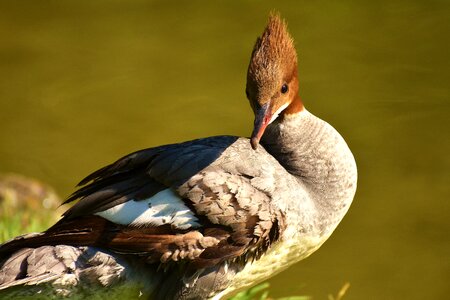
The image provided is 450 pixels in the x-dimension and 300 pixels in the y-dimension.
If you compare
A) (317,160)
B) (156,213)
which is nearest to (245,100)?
(317,160)

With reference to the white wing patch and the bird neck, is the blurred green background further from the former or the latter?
the white wing patch

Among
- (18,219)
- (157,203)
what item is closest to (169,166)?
(157,203)

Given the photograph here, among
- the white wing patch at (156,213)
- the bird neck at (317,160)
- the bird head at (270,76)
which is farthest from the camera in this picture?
the bird neck at (317,160)

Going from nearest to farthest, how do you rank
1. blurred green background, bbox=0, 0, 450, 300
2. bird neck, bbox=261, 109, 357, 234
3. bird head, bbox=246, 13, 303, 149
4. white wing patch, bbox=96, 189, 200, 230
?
white wing patch, bbox=96, 189, 200, 230
bird head, bbox=246, 13, 303, 149
bird neck, bbox=261, 109, 357, 234
blurred green background, bbox=0, 0, 450, 300

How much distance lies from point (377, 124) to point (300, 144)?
13.7 feet

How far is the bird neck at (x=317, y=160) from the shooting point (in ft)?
15.0

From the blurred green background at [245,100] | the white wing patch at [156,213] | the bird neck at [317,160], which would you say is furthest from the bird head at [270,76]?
the blurred green background at [245,100]

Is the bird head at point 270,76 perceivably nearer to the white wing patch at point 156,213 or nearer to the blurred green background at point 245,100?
the white wing patch at point 156,213

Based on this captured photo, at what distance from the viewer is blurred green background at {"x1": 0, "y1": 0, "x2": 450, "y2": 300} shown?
7625 millimetres

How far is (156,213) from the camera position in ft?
13.8

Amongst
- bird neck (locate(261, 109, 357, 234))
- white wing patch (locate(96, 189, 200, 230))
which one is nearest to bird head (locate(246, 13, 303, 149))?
bird neck (locate(261, 109, 357, 234))

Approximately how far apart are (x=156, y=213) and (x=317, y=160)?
930 millimetres

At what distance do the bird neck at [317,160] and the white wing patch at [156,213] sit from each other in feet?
2.19

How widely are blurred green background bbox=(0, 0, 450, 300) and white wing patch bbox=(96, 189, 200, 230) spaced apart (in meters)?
3.07
